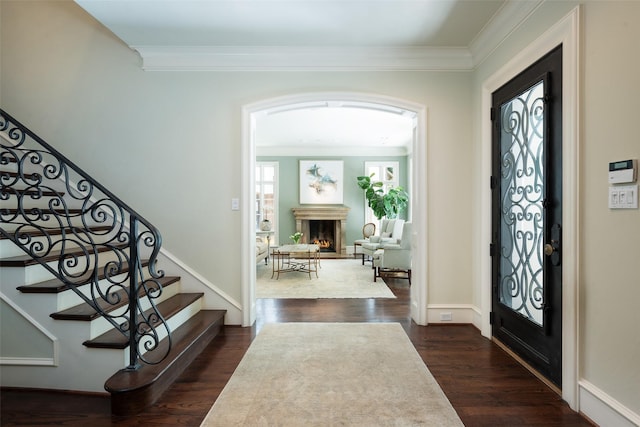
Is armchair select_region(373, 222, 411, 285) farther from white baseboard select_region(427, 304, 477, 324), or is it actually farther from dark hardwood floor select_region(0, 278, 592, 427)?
dark hardwood floor select_region(0, 278, 592, 427)

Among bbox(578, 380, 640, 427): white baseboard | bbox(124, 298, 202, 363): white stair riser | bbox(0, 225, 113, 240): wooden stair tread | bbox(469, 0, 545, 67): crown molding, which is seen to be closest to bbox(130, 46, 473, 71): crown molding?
bbox(469, 0, 545, 67): crown molding

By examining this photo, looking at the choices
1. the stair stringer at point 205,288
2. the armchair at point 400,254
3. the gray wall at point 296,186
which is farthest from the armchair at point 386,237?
the stair stringer at point 205,288

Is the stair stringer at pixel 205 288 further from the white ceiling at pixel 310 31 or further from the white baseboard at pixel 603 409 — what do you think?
the white baseboard at pixel 603 409

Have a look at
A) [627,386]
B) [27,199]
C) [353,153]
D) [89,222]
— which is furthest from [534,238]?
[353,153]

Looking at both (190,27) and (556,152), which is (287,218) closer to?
(190,27)

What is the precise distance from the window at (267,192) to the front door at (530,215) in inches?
242

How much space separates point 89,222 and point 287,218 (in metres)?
5.30

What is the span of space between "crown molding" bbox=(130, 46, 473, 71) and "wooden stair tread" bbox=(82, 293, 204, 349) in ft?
Answer: 7.73

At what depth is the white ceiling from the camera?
8.21 feet

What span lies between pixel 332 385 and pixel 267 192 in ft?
21.9

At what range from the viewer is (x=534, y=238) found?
2.30 meters

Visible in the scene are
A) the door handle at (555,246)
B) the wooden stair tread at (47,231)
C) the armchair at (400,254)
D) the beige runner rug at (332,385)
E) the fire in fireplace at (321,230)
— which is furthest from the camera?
the fire in fireplace at (321,230)

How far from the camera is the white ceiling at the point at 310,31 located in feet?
8.21

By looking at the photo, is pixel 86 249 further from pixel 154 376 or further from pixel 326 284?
pixel 326 284
